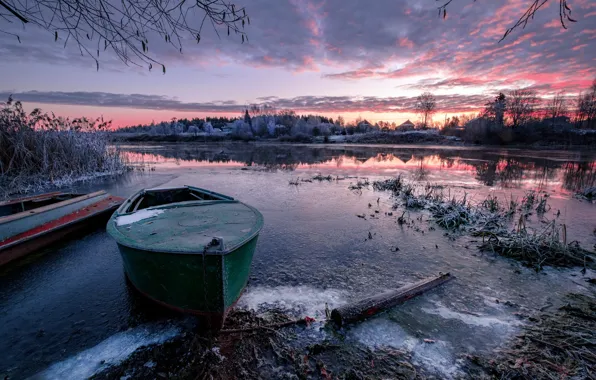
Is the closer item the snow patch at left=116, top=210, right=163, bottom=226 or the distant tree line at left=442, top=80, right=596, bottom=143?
the snow patch at left=116, top=210, right=163, bottom=226

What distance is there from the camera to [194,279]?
12.8 feet

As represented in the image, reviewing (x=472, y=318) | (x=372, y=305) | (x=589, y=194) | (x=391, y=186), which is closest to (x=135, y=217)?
(x=372, y=305)

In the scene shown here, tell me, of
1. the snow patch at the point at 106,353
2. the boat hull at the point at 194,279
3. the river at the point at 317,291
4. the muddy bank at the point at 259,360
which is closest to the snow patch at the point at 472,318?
the river at the point at 317,291

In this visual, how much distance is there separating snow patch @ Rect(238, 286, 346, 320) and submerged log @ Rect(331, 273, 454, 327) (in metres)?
0.39

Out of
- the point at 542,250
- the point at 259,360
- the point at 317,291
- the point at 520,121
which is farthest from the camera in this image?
the point at 520,121

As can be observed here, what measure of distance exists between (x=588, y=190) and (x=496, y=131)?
47.3 m

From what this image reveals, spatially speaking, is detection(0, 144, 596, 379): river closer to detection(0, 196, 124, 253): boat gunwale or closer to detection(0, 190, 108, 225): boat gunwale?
detection(0, 196, 124, 253): boat gunwale

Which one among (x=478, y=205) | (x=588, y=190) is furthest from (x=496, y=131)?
(x=478, y=205)

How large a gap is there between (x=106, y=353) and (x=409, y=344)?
13.9 ft

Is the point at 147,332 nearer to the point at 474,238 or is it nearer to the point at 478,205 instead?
the point at 474,238

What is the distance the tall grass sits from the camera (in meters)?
12.8

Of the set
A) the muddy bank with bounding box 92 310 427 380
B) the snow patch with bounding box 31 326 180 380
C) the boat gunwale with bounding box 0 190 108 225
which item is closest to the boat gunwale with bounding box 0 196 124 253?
the boat gunwale with bounding box 0 190 108 225

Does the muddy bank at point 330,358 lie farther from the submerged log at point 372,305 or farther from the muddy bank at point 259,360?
the submerged log at point 372,305

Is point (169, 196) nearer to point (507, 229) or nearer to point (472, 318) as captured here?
point (472, 318)
